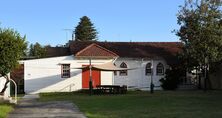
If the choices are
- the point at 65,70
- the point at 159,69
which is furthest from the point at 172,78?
the point at 65,70

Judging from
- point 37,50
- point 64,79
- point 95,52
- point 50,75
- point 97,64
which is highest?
point 37,50

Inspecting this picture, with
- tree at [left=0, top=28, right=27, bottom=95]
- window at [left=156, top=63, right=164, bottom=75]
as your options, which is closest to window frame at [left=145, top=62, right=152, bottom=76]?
window at [left=156, top=63, right=164, bottom=75]

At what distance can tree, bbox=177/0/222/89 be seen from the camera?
43094 millimetres

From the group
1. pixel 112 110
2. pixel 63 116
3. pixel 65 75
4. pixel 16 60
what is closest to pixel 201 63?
pixel 65 75

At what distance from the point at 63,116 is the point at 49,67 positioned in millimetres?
26794

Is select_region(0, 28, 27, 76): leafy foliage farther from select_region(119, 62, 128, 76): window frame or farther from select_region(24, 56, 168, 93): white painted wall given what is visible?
select_region(119, 62, 128, 76): window frame

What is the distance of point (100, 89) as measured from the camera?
43.1 m

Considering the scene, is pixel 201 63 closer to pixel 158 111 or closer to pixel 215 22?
pixel 215 22

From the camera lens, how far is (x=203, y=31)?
43.7m

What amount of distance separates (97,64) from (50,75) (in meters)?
4.27

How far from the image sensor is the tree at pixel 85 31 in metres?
108

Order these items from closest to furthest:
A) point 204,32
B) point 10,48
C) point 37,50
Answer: point 10,48 < point 204,32 < point 37,50

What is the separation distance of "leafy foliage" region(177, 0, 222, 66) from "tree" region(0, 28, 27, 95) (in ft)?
57.0

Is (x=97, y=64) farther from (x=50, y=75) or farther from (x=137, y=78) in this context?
(x=137, y=78)
